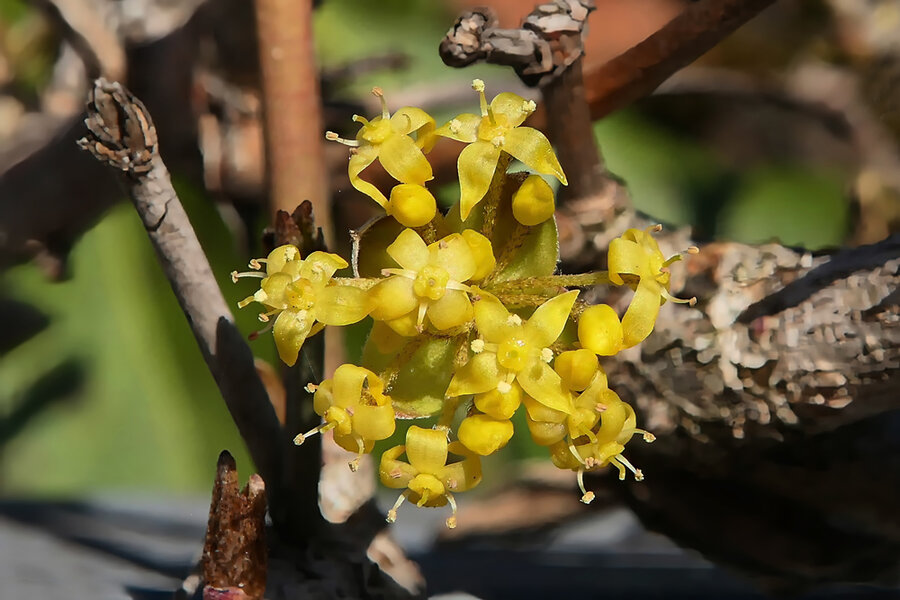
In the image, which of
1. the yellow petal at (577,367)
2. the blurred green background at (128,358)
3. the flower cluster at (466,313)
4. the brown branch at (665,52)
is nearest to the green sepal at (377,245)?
the flower cluster at (466,313)

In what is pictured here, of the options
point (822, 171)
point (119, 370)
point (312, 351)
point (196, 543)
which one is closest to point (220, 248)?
point (119, 370)

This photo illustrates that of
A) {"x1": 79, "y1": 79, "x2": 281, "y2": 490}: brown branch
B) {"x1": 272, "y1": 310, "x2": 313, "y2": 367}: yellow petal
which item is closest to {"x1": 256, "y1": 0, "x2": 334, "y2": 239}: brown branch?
{"x1": 79, "y1": 79, "x2": 281, "y2": 490}: brown branch

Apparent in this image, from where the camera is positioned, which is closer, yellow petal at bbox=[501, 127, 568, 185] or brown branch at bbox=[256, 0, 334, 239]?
yellow petal at bbox=[501, 127, 568, 185]

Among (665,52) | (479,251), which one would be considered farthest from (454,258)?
(665,52)

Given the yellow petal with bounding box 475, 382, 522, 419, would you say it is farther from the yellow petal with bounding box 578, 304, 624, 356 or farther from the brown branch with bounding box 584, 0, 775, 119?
the brown branch with bounding box 584, 0, 775, 119

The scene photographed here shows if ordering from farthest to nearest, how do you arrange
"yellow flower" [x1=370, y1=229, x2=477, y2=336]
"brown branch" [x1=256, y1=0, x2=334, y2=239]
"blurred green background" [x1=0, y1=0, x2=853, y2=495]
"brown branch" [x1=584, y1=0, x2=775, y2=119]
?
"blurred green background" [x1=0, y1=0, x2=853, y2=495]
"brown branch" [x1=256, y1=0, x2=334, y2=239]
"brown branch" [x1=584, y1=0, x2=775, y2=119]
"yellow flower" [x1=370, y1=229, x2=477, y2=336]

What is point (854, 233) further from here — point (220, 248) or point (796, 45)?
point (220, 248)

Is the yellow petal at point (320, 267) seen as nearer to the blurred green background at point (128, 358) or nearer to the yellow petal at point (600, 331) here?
the yellow petal at point (600, 331)
